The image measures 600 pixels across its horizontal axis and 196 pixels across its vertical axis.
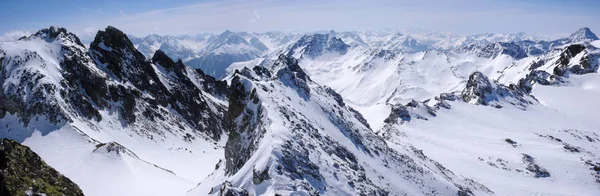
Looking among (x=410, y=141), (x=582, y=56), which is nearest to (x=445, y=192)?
(x=410, y=141)

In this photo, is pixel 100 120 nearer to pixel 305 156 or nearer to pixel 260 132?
pixel 260 132

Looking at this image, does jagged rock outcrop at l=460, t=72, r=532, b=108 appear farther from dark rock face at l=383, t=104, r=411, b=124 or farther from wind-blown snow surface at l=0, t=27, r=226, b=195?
wind-blown snow surface at l=0, t=27, r=226, b=195

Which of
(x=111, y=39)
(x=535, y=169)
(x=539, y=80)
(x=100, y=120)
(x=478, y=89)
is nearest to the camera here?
(x=535, y=169)

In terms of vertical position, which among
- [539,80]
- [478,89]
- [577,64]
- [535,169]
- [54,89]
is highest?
[577,64]

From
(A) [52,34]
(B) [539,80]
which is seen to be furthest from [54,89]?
(B) [539,80]

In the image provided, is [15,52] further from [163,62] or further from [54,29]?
[163,62]

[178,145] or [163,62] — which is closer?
[178,145]
